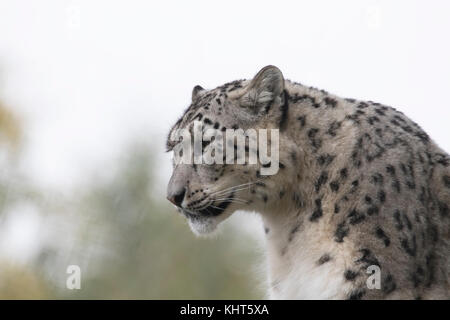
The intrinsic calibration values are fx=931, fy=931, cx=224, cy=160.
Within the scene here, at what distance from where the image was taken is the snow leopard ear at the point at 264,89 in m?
6.03

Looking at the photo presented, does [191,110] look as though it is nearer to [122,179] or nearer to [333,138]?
[333,138]

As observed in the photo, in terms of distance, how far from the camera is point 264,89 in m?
6.05

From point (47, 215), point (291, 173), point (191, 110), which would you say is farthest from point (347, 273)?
point (47, 215)

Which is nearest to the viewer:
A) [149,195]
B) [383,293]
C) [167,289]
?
[383,293]

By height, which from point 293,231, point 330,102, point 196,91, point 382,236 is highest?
point 196,91

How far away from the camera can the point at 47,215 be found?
66.7 ft

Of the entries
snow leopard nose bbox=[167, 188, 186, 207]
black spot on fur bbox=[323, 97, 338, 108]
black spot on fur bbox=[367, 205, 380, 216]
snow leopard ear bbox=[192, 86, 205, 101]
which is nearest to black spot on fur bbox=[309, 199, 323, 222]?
black spot on fur bbox=[367, 205, 380, 216]

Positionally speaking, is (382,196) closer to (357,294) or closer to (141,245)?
(357,294)

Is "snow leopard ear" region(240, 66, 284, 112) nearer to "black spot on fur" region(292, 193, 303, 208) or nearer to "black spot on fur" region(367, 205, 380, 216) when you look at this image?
"black spot on fur" region(292, 193, 303, 208)

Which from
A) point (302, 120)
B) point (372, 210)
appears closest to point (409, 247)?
point (372, 210)

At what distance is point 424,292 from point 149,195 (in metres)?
22.2

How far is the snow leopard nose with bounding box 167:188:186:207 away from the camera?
19.3 ft

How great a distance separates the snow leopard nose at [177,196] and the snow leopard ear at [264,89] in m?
0.69

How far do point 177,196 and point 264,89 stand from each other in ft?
2.95
